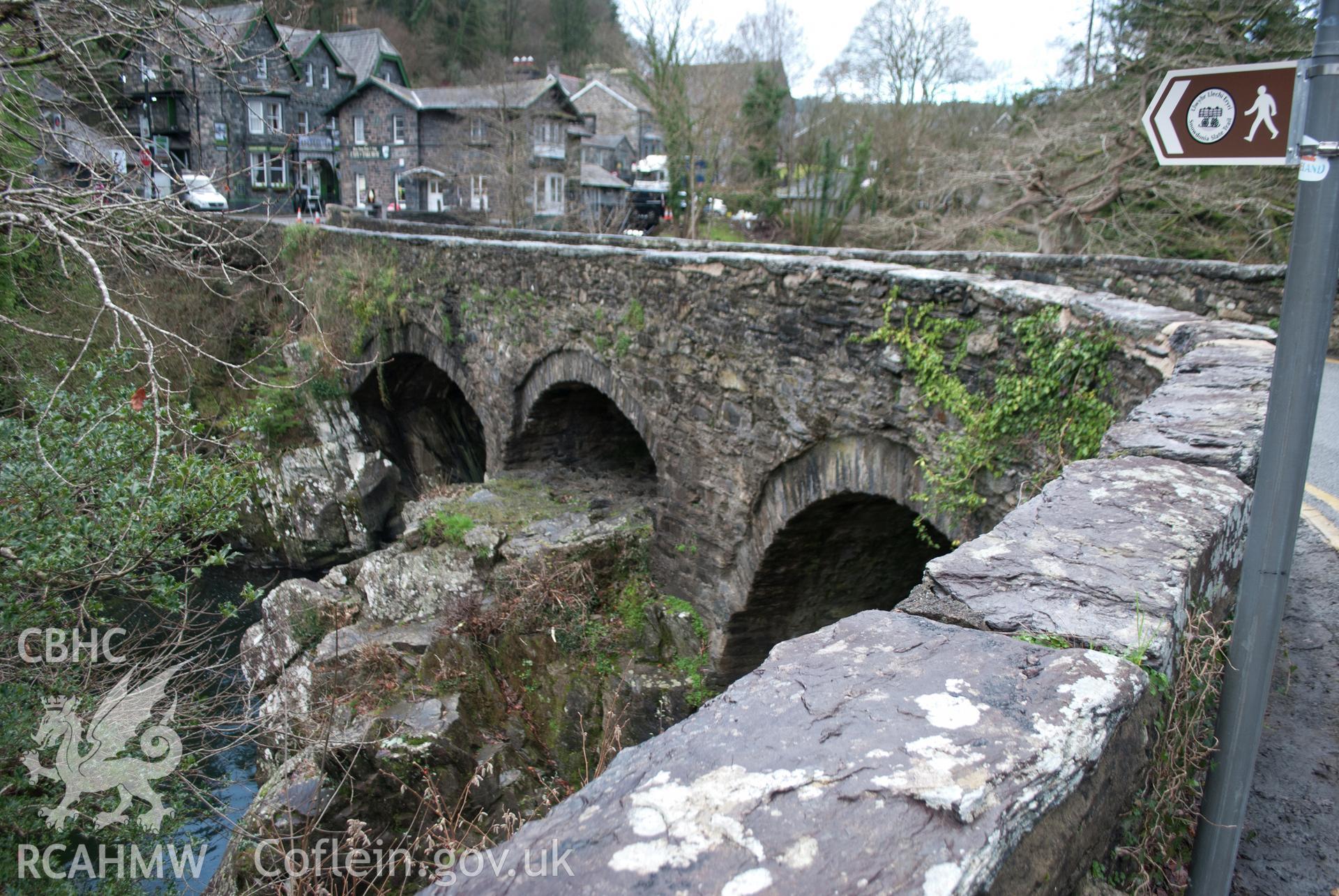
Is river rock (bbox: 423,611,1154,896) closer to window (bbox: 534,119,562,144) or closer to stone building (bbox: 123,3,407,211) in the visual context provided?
stone building (bbox: 123,3,407,211)

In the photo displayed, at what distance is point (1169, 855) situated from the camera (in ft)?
6.39

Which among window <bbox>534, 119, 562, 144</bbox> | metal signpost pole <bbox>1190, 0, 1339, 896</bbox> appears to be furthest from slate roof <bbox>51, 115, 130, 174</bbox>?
window <bbox>534, 119, 562, 144</bbox>

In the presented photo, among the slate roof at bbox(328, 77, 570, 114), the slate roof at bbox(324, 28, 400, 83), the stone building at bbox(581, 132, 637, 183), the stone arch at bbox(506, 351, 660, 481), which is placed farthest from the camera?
the stone building at bbox(581, 132, 637, 183)

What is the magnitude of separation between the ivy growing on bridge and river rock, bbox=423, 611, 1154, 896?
2.79 meters

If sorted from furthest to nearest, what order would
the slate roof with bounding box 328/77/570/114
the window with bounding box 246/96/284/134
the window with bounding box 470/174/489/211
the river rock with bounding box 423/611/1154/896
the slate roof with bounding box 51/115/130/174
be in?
1. the slate roof with bounding box 328/77/570/114
2. the window with bounding box 470/174/489/211
3. the window with bounding box 246/96/284/134
4. the slate roof with bounding box 51/115/130/174
5. the river rock with bounding box 423/611/1154/896

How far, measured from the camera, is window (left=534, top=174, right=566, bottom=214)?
3228cm

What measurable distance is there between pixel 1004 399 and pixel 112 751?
16.5 feet

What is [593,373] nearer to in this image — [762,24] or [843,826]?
[843,826]

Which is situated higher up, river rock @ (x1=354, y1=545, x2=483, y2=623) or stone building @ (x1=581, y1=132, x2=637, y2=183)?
stone building @ (x1=581, y1=132, x2=637, y2=183)

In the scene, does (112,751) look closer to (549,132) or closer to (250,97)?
(250,97)

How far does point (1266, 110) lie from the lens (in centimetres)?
197

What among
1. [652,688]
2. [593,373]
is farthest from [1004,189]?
[652,688]

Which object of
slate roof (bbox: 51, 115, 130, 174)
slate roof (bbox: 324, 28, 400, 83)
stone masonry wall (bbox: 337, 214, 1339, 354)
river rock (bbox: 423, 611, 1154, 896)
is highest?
slate roof (bbox: 324, 28, 400, 83)

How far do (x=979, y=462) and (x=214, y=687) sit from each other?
8403 millimetres
